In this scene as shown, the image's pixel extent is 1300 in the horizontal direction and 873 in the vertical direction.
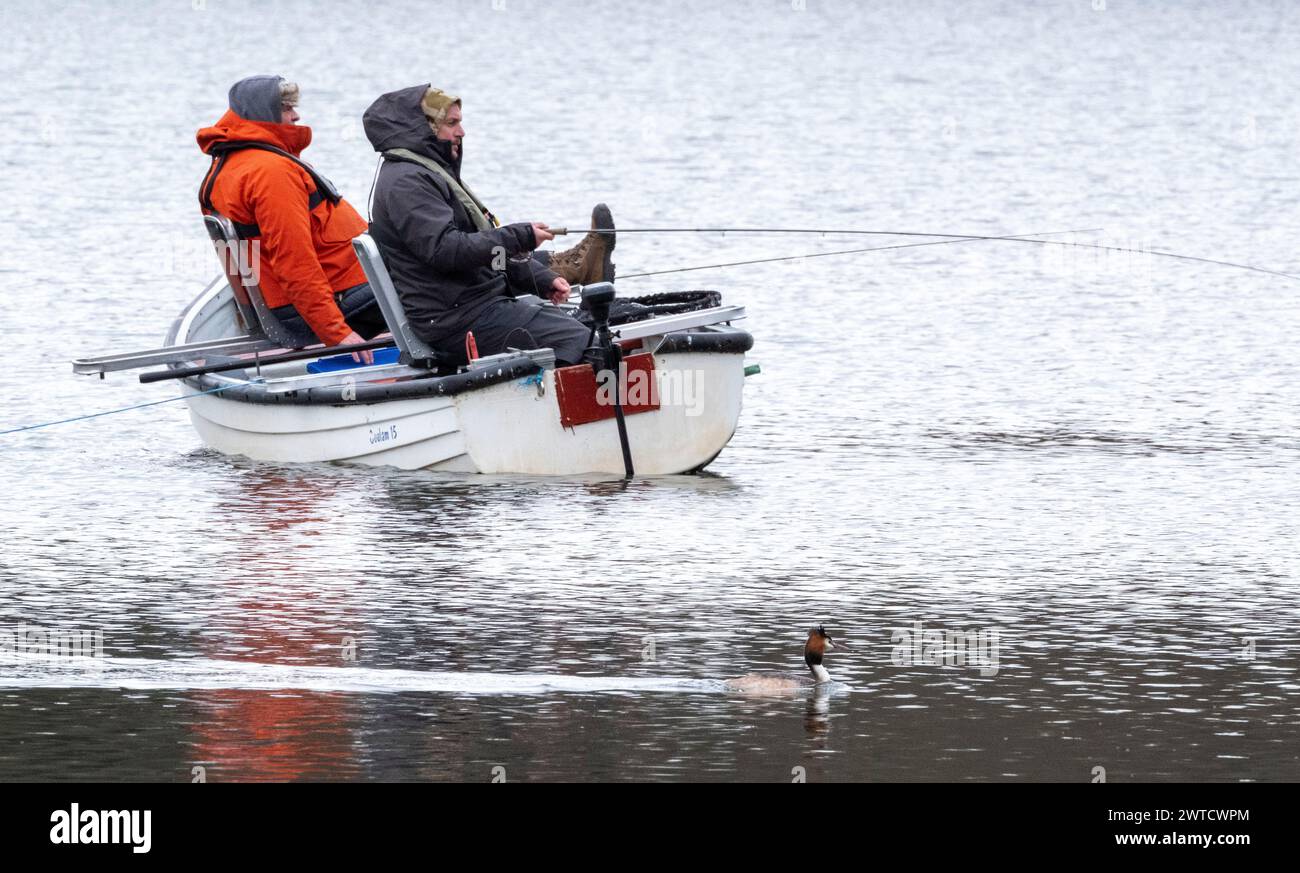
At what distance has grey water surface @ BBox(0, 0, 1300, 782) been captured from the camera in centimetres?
801

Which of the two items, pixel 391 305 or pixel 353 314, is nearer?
pixel 391 305

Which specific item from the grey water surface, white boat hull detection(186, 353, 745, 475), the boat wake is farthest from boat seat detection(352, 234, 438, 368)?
the boat wake

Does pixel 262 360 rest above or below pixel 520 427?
above

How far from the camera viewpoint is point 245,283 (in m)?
13.0

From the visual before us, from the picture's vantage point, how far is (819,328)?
17.3m

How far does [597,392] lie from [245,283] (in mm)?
2129

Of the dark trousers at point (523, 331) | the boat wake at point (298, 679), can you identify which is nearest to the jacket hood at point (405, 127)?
the dark trousers at point (523, 331)

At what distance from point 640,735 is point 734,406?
4.33 m

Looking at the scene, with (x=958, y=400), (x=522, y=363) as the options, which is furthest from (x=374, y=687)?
(x=958, y=400)

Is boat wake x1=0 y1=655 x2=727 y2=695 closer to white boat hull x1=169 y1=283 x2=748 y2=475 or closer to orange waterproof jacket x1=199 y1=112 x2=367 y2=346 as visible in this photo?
white boat hull x1=169 y1=283 x2=748 y2=475

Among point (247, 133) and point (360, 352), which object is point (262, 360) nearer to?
point (360, 352)

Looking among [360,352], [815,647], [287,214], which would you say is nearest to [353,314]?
[360,352]

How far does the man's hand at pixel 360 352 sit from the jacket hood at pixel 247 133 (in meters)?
0.94
